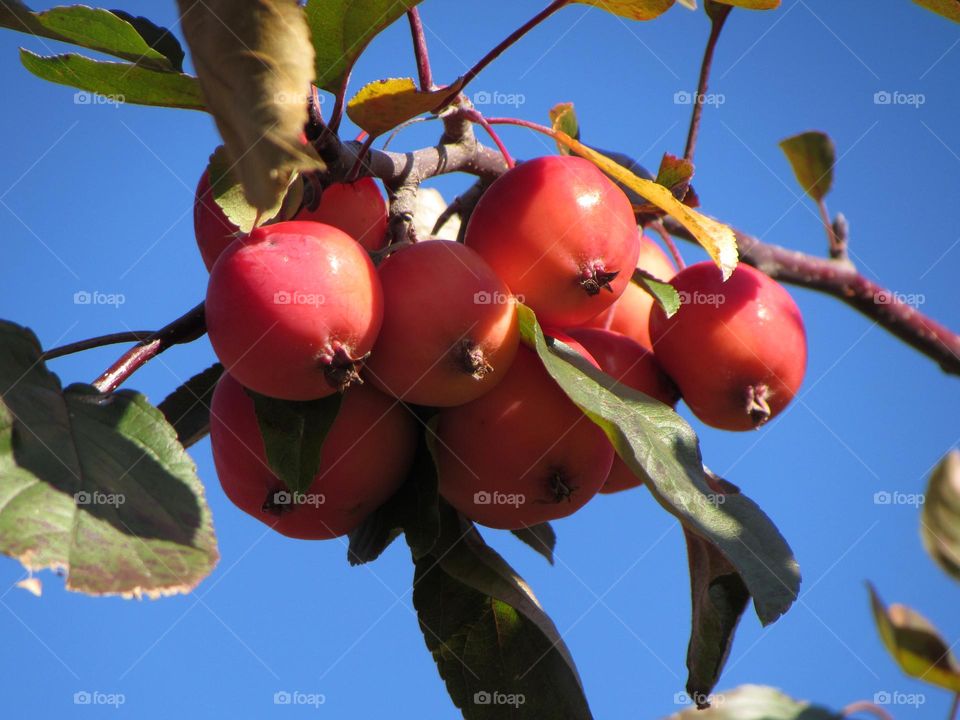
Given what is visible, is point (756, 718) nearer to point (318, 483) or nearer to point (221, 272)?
point (318, 483)

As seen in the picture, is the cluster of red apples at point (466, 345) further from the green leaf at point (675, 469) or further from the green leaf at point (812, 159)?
the green leaf at point (812, 159)

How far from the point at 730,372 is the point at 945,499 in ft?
1.31

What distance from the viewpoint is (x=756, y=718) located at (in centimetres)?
108

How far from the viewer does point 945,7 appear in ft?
4.94

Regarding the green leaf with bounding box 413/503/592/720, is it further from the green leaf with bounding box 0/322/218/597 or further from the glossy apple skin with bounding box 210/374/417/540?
the green leaf with bounding box 0/322/218/597

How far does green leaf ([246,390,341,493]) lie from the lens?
3.84ft

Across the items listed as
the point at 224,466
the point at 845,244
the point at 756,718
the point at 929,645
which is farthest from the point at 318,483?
the point at 845,244

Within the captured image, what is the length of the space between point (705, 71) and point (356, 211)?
2.64 ft

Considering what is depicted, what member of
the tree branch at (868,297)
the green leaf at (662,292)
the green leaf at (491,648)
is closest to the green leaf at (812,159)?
the tree branch at (868,297)

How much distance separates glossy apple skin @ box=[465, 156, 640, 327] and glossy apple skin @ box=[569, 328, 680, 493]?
0.42 feet

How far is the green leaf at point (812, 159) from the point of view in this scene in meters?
2.11

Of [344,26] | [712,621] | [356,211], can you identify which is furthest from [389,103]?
[712,621]

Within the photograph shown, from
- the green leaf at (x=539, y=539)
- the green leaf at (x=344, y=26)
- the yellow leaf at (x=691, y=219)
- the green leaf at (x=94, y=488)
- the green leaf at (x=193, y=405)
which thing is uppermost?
the green leaf at (x=344, y=26)

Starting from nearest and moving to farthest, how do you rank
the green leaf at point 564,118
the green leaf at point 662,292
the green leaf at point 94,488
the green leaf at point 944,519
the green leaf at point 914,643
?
the green leaf at point 914,643
the green leaf at point 94,488
the green leaf at point 944,519
the green leaf at point 662,292
the green leaf at point 564,118
